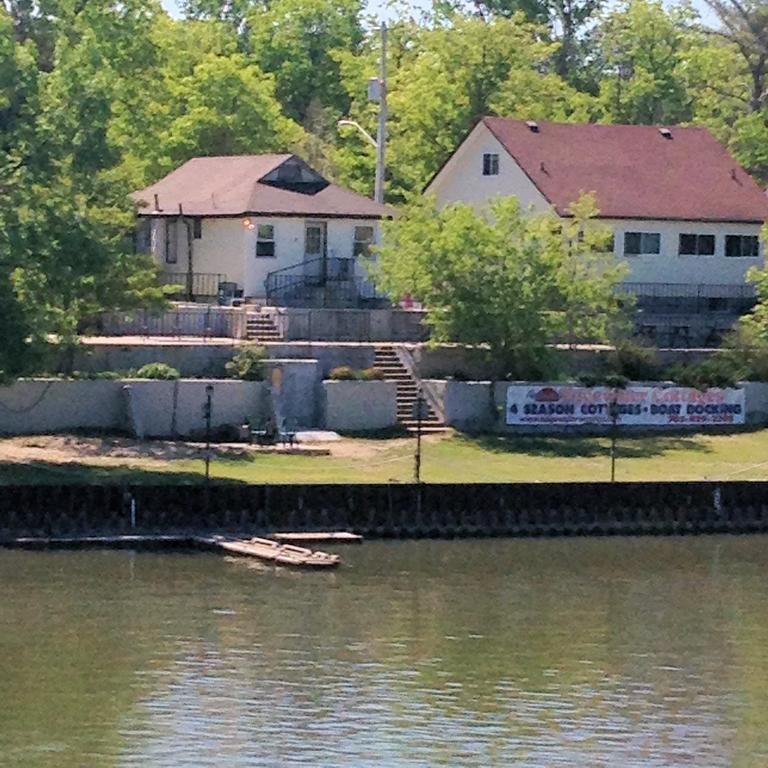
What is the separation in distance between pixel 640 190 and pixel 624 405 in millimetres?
17430

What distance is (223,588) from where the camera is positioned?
45250 mm

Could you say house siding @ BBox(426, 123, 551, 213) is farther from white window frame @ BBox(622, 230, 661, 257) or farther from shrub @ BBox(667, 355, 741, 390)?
shrub @ BBox(667, 355, 741, 390)

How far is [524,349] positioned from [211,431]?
425 inches

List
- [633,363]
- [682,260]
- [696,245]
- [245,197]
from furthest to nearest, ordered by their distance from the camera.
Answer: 1. [696,245]
2. [682,260]
3. [245,197]
4. [633,363]

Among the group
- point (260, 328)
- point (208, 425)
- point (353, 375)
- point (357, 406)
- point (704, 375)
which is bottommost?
point (208, 425)

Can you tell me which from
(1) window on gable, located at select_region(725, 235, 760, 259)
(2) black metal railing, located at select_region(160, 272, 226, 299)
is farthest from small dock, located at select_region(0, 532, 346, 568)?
(1) window on gable, located at select_region(725, 235, 760, 259)

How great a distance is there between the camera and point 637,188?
81312 millimetres

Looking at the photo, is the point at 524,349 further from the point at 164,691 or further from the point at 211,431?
the point at 164,691

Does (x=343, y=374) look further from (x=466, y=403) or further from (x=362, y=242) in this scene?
(x=362, y=242)

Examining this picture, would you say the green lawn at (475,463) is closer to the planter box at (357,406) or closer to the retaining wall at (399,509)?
the planter box at (357,406)

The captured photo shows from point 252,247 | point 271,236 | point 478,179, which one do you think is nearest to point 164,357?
point 252,247

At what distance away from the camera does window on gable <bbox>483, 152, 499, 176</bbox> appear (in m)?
82.4

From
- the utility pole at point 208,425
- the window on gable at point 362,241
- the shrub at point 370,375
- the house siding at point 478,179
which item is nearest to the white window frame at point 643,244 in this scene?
the house siding at point 478,179

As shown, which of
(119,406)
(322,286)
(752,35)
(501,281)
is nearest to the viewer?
(119,406)
